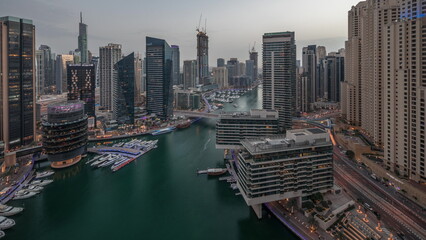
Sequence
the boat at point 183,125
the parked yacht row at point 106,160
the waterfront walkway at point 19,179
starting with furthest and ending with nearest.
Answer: the boat at point 183,125 → the parked yacht row at point 106,160 → the waterfront walkway at point 19,179

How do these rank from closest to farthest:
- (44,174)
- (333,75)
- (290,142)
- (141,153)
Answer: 1. (290,142)
2. (44,174)
3. (141,153)
4. (333,75)

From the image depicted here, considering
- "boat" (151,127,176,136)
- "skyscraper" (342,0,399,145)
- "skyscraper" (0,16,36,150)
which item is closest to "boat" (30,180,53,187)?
"skyscraper" (0,16,36,150)

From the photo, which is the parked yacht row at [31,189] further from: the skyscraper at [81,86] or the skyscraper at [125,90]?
the skyscraper at [81,86]

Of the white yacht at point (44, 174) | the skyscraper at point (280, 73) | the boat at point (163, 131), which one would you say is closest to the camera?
the white yacht at point (44, 174)

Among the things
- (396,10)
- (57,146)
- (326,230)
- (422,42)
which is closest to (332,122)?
(396,10)

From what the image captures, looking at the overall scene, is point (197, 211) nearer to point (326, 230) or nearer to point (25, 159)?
point (326, 230)

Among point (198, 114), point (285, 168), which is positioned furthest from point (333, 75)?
point (285, 168)

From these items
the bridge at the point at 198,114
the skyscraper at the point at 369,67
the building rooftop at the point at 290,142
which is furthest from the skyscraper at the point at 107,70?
the skyscraper at the point at 369,67

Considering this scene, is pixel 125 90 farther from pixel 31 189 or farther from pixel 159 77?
pixel 31 189
